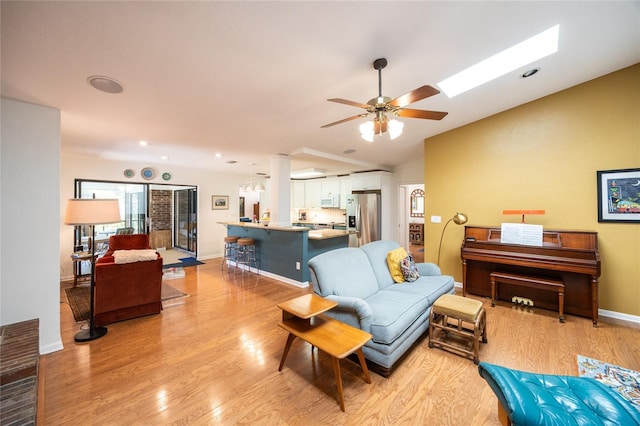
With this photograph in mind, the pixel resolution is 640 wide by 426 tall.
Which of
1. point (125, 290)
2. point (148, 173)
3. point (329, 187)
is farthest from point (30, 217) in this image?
point (329, 187)

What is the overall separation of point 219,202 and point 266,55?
226 inches

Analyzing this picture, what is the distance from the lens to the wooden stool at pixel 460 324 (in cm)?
224

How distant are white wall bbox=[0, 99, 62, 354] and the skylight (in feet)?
13.4

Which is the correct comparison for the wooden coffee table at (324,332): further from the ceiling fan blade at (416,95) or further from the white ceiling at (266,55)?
A: the white ceiling at (266,55)

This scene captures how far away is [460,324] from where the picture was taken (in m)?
2.36

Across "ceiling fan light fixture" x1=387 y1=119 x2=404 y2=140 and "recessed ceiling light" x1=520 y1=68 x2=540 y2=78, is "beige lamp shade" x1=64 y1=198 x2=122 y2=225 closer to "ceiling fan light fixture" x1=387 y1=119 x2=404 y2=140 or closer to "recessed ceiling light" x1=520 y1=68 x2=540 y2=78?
"ceiling fan light fixture" x1=387 y1=119 x2=404 y2=140

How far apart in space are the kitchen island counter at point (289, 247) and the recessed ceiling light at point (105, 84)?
295 centimetres

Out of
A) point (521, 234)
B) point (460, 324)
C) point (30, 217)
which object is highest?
point (30, 217)

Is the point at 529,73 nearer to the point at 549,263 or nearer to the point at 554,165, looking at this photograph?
the point at 554,165

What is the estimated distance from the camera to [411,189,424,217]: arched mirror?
8.86 meters

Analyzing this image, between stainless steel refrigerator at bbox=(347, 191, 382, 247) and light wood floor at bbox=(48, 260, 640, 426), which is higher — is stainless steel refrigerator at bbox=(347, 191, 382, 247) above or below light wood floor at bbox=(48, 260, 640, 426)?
above

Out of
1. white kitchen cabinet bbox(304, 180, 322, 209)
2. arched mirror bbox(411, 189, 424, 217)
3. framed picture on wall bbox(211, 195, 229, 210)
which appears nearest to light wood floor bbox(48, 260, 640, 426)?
framed picture on wall bbox(211, 195, 229, 210)

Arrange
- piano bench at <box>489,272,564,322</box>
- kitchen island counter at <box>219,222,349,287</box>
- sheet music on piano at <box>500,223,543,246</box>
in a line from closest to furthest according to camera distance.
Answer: piano bench at <box>489,272,564,322</box>
sheet music on piano at <box>500,223,543,246</box>
kitchen island counter at <box>219,222,349,287</box>

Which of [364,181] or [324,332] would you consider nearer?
[324,332]
